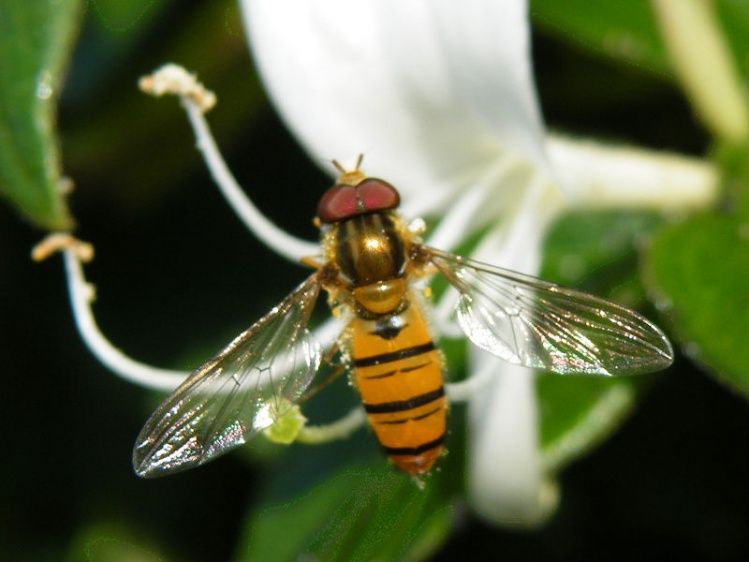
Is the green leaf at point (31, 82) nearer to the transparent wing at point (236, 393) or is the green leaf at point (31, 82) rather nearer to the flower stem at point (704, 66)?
the transparent wing at point (236, 393)

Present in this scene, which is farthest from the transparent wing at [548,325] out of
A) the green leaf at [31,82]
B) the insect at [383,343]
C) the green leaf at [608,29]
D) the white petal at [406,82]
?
the green leaf at [608,29]

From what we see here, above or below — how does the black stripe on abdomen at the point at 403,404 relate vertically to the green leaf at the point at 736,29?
below

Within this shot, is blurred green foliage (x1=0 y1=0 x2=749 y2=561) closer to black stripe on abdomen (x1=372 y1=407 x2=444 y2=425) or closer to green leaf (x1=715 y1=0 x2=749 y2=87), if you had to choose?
green leaf (x1=715 y1=0 x2=749 y2=87)

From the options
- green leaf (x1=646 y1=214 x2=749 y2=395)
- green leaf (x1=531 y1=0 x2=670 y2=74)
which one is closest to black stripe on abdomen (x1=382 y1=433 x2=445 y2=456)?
green leaf (x1=646 y1=214 x2=749 y2=395)

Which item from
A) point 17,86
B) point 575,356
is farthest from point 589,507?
point 17,86

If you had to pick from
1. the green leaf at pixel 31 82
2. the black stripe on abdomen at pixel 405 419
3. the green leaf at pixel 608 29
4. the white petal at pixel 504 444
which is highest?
the green leaf at pixel 31 82

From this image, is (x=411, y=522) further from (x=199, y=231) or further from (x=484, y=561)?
(x=199, y=231)

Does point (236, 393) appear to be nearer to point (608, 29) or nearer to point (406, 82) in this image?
point (406, 82)

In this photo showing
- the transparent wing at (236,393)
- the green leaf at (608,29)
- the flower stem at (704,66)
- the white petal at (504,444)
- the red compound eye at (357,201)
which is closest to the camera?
the transparent wing at (236,393)
